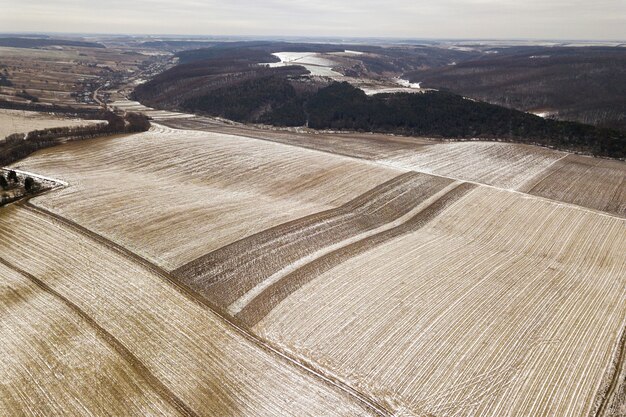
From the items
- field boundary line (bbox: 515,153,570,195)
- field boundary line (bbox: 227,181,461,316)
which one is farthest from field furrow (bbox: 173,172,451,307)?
field boundary line (bbox: 515,153,570,195)

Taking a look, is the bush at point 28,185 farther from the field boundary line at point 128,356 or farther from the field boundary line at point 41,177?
the field boundary line at point 128,356

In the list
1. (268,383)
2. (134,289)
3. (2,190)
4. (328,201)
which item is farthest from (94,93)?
(268,383)

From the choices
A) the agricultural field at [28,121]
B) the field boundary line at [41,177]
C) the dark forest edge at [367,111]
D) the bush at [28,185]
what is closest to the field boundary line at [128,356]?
the bush at [28,185]

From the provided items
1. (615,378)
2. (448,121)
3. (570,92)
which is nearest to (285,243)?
(615,378)

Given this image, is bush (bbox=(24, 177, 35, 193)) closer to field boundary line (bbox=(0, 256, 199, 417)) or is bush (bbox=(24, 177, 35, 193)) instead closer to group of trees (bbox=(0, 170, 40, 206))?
group of trees (bbox=(0, 170, 40, 206))

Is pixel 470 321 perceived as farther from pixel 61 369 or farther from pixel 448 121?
pixel 448 121
